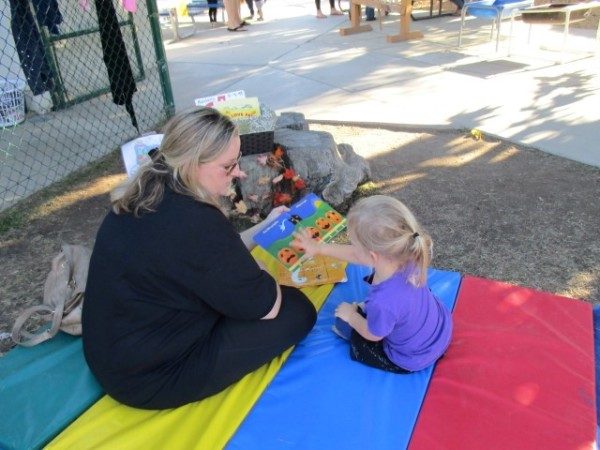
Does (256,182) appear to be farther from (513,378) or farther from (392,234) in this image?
(513,378)

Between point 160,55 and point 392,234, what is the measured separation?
15.4 feet

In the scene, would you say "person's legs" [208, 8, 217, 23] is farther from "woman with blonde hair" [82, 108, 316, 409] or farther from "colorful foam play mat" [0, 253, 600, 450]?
"woman with blonde hair" [82, 108, 316, 409]

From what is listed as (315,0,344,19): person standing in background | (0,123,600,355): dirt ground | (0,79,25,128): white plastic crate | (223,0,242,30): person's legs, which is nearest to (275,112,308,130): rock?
(0,123,600,355): dirt ground

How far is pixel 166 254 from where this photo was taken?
1677 mm

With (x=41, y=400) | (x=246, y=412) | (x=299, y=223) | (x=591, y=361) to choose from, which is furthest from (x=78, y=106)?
(x=591, y=361)

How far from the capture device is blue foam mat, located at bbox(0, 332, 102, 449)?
Result: 1.96 m

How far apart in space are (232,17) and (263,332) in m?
9.52

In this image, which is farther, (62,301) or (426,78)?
(426,78)

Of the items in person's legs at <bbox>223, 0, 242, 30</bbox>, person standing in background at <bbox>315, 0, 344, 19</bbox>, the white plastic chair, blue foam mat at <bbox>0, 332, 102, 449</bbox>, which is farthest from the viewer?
person standing in background at <bbox>315, 0, 344, 19</bbox>

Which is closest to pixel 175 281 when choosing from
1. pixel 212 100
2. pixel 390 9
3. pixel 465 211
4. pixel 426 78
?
pixel 212 100

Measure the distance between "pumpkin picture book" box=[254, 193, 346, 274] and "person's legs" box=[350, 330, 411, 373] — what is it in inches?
24.5

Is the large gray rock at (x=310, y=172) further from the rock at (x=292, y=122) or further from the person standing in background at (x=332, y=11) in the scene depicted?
the person standing in background at (x=332, y=11)

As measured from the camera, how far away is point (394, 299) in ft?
6.15

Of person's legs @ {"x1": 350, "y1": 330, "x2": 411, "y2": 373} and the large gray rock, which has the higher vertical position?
the large gray rock
